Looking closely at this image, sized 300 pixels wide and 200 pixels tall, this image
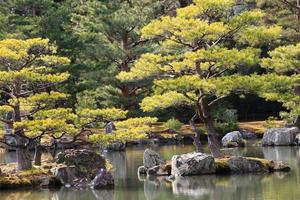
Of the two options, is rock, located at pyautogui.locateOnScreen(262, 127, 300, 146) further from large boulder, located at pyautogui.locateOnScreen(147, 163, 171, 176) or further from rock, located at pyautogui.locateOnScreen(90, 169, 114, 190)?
rock, located at pyautogui.locateOnScreen(90, 169, 114, 190)

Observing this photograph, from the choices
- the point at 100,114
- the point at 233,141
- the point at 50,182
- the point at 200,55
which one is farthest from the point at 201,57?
the point at 233,141

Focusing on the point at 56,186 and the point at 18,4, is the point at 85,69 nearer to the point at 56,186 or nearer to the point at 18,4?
the point at 18,4

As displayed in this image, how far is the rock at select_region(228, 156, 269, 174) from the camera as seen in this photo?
1678 cm

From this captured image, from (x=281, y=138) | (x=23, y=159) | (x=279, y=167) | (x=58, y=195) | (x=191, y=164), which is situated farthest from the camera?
(x=281, y=138)

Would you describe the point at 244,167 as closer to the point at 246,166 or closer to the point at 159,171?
the point at 246,166

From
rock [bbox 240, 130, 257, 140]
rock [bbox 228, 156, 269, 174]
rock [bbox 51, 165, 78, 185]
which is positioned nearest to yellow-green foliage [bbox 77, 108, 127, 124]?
rock [bbox 51, 165, 78, 185]

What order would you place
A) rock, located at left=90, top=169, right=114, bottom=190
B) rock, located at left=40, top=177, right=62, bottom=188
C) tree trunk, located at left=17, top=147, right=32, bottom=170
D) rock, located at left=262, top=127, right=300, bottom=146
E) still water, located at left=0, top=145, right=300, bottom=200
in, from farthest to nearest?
rock, located at left=262, top=127, right=300, bottom=146
tree trunk, located at left=17, top=147, right=32, bottom=170
rock, located at left=40, top=177, right=62, bottom=188
rock, located at left=90, top=169, right=114, bottom=190
still water, located at left=0, top=145, right=300, bottom=200

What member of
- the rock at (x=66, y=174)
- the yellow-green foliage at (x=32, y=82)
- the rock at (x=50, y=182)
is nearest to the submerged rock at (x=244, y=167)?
the rock at (x=66, y=174)

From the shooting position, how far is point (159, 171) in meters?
17.3

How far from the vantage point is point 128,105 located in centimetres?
3384

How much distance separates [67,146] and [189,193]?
16.2 metres

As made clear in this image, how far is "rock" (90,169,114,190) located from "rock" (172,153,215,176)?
7.47ft

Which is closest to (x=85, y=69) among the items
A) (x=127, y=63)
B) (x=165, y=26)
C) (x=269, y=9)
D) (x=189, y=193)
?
(x=127, y=63)

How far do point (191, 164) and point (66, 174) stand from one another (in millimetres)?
3708
